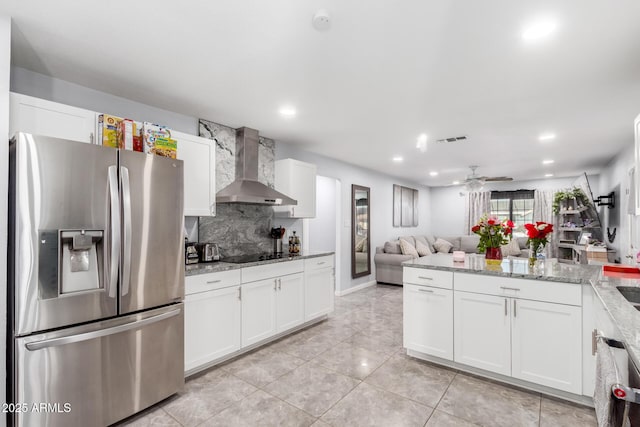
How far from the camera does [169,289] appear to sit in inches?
87.4

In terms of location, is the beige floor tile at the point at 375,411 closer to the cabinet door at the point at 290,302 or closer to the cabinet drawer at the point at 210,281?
the cabinet door at the point at 290,302

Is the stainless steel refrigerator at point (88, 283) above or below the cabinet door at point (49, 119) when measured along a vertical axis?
below

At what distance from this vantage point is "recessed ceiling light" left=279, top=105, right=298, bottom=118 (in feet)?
9.85

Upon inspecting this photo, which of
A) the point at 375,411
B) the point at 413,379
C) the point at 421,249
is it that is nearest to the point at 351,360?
the point at 413,379

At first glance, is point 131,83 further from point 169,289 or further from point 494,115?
point 494,115

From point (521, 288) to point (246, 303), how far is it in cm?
232

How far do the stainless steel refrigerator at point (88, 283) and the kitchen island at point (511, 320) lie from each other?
6.78 ft

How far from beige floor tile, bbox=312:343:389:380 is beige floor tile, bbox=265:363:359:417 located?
98 mm

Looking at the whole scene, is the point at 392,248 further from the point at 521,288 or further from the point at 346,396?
the point at 346,396

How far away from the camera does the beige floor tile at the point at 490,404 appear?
201cm

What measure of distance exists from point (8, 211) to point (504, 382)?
349cm

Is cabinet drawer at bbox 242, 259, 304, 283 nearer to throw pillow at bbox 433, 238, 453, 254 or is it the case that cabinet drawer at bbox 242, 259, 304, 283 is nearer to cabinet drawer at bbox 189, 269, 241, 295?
cabinet drawer at bbox 189, 269, 241, 295

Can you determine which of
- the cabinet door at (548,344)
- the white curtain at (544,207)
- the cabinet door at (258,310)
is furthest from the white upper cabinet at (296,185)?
the white curtain at (544,207)

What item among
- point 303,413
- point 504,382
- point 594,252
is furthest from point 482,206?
point 303,413
